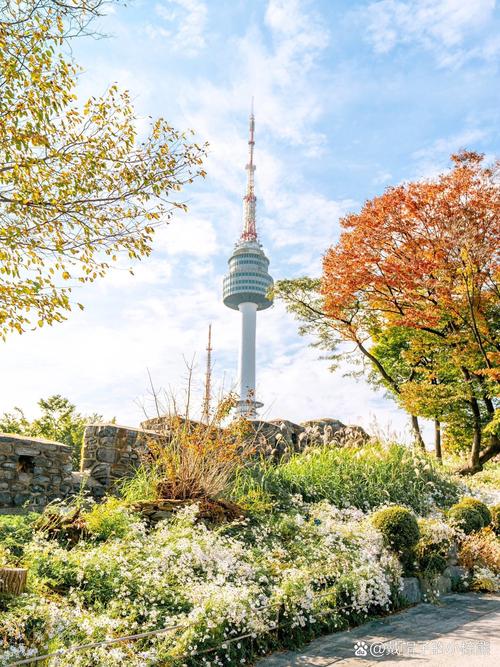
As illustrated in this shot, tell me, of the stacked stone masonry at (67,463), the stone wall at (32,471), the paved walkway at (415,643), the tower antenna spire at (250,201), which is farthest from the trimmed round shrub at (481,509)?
the tower antenna spire at (250,201)

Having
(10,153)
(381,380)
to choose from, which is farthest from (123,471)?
(381,380)

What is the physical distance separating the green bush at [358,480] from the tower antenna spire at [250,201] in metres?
64.9

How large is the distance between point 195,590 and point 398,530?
103 inches

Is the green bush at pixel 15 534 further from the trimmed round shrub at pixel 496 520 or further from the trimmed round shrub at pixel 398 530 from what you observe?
the trimmed round shrub at pixel 496 520

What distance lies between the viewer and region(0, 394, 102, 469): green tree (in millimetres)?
14766

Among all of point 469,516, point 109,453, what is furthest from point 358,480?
point 109,453

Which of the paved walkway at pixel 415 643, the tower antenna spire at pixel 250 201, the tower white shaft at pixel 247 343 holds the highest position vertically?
the tower antenna spire at pixel 250 201

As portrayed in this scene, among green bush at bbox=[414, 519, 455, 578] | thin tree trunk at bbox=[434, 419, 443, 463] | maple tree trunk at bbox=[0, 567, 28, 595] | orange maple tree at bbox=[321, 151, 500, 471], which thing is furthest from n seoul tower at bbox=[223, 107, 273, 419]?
maple tree trunk at bbox=[0, 567, 28, 595]

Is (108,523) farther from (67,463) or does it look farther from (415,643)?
(415,643)

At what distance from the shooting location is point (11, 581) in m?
3.70

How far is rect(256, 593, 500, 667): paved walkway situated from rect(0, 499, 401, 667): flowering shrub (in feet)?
0.60

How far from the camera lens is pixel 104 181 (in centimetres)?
666

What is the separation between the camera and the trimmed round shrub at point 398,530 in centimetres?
575

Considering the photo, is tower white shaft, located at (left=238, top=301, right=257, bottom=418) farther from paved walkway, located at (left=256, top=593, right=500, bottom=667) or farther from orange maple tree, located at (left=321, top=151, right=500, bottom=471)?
paved walkway, located at (left=256, top=593, right=500, bottom=667)
